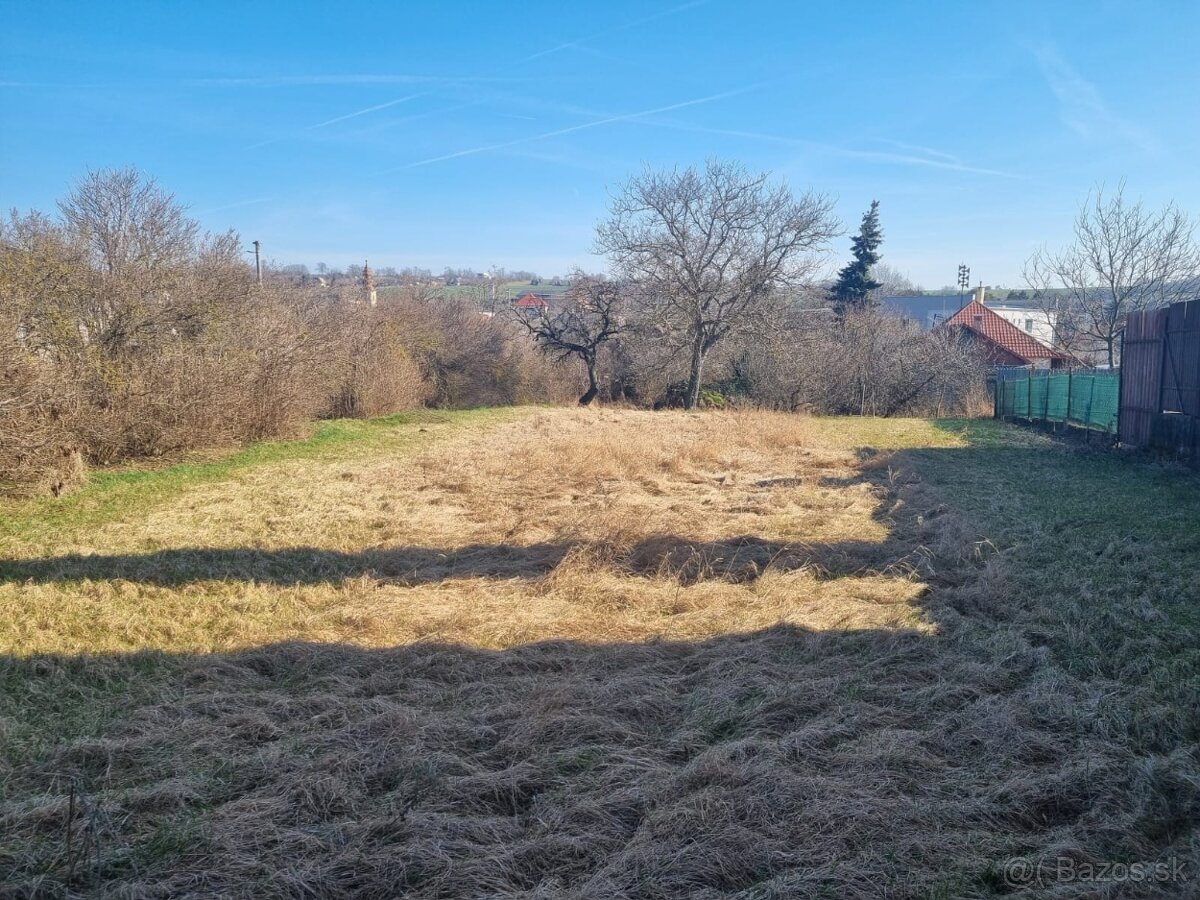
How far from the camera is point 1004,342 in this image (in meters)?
37.3

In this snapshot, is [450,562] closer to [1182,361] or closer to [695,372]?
[1182,361]

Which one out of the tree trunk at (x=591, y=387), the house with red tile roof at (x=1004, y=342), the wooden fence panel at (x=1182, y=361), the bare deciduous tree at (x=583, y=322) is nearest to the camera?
the wooden fence panel at (x=1182, y=361)

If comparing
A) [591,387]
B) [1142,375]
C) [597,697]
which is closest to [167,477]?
[597,697]

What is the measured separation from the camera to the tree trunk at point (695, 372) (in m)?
30.0

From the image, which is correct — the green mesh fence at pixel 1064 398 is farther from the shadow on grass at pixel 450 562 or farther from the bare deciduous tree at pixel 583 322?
the bare deciduous tree at pixel 583 322

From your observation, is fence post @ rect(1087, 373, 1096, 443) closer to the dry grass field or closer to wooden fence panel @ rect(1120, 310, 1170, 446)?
wooden fence panel @ rect(1120, 310, 1170, 446)

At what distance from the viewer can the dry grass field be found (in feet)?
9.39

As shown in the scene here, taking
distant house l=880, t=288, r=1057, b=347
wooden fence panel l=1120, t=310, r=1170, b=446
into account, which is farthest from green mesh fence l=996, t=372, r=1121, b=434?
distant house l=880, t=288, r=1057, b=347

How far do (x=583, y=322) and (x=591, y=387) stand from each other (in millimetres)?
2615

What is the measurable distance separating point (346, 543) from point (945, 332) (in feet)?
96.4

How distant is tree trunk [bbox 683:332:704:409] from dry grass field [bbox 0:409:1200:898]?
20.7 meters

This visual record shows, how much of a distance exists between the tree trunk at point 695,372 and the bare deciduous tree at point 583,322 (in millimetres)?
2930

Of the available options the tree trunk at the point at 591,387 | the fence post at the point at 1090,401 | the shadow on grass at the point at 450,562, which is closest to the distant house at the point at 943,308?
the tree trunk at the point at 591,387

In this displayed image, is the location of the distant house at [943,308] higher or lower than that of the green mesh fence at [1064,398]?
higher
